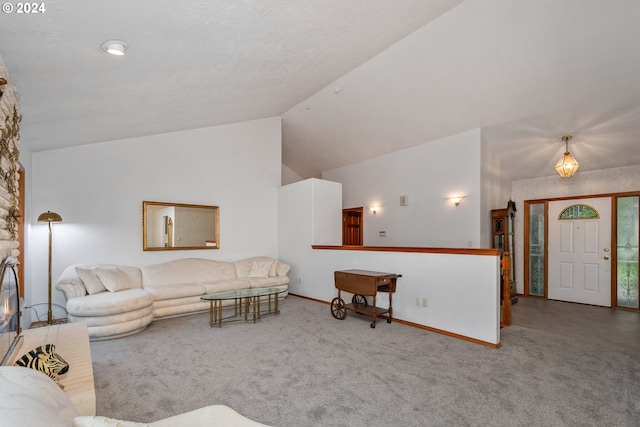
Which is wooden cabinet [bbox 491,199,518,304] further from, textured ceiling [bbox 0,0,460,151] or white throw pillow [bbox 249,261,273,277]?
white throw pillow [bbox 249,261,273,277]

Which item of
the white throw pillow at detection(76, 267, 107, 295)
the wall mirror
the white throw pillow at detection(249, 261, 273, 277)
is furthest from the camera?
the white throw pillow at detection(249, 261, 273, 277)

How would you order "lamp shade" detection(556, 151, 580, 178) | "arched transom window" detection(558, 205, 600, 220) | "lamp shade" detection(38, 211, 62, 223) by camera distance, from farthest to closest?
"arched transom window" detection(558, 205, 600, 220) < "lamp shade" detection(556, 151, 580, 178) < "lamp shade" detection(38, 211, 62, 223)

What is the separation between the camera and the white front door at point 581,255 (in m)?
5.44

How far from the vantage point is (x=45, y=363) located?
5.93 feet

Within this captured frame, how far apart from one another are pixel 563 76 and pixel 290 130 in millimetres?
4832

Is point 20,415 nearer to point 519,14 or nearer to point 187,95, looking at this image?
point 187,95

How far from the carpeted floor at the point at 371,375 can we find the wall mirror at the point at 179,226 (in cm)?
157

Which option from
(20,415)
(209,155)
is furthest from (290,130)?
(20,415)

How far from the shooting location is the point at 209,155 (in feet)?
18.9

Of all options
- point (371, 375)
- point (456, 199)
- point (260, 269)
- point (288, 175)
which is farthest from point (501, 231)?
point (288, 175)

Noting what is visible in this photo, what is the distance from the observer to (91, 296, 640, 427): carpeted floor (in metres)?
2.15

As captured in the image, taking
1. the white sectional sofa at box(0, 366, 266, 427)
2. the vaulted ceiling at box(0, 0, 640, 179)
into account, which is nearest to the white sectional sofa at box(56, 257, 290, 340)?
the vaulted ceiling at box(0, 0, 640, 179)

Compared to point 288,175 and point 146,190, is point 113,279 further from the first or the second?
point 288,175

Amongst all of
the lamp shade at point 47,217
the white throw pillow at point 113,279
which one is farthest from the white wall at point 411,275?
the lamp shade at point 47,217
